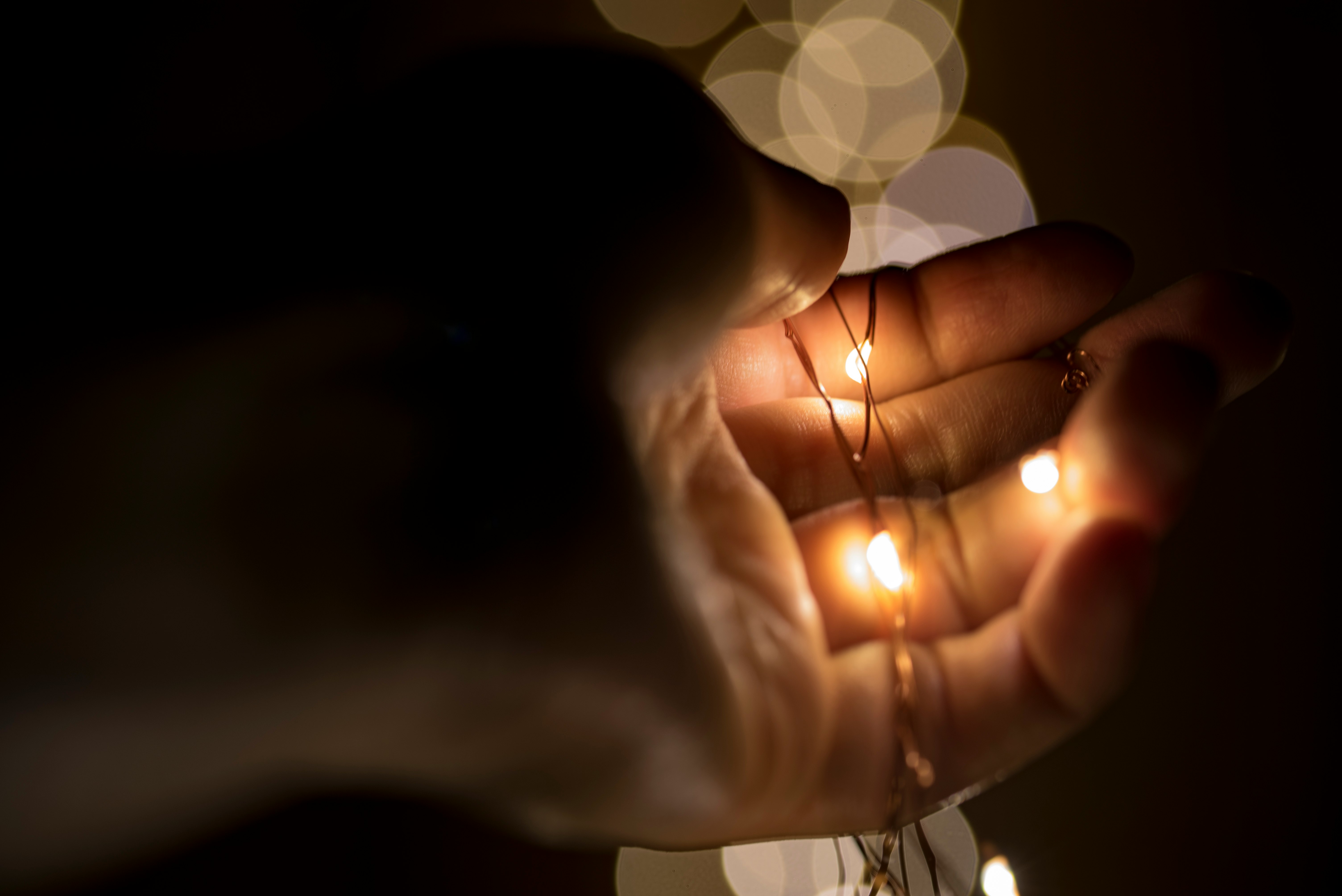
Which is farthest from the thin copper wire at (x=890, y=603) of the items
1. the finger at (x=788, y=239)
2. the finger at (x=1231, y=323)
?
the finger at (x=1231, y=323)

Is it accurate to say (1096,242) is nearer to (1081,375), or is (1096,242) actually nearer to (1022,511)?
(1081,375)

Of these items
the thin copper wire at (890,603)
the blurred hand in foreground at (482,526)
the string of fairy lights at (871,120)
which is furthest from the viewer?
the string of fairy lights at (871,120)

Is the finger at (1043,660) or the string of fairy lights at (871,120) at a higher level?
the string of fairy lights at (871,120)

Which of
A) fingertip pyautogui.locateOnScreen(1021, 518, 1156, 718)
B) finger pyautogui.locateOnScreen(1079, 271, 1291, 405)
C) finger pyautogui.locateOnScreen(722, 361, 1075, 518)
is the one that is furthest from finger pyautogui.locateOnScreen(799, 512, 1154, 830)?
finger pyautogui.locateOnScreen(1079, 271, 1291, 405)

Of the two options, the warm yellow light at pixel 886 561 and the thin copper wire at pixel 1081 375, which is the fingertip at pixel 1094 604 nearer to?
the warm yellow light at pixel 886 561

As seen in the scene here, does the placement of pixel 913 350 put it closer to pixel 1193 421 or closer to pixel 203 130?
pixel 1193 421

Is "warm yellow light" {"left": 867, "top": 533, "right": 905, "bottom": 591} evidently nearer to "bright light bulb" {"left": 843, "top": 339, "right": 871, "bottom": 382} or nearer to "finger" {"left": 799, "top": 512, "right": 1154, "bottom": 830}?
"finger" {"left": 799, "top": 512, "right": 1154, "bottom": 830}

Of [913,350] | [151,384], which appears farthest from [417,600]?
[913,350]
